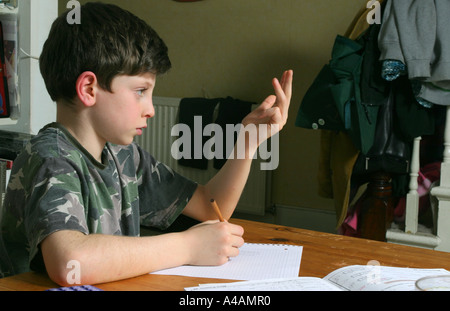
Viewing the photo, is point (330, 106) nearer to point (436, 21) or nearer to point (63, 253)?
point (436, 21)

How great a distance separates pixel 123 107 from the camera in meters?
0.97

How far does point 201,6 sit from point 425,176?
1.72 metres

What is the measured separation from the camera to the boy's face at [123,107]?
97cm

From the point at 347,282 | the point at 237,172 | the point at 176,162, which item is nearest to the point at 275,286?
the point at 347,282

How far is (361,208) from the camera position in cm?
240

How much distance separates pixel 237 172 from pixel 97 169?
0.33 m

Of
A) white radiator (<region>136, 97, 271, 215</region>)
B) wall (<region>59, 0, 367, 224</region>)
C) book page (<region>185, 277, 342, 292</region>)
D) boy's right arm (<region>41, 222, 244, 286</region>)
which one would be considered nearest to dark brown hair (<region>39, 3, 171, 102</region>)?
boy's right arm (<region>41, 222, 244, 286</region>)

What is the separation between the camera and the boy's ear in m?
0.95

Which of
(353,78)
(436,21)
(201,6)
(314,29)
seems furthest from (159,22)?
(436,21)

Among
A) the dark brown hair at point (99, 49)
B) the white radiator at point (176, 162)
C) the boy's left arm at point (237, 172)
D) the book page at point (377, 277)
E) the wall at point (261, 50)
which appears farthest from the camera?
the white radiator at point (176, 162)

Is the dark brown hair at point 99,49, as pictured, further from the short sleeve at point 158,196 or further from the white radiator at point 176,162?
the white radiator at point 176,162

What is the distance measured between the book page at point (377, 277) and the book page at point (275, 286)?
24 mm

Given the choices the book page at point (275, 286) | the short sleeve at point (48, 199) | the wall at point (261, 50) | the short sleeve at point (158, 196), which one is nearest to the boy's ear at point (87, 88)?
the short sleeve at point (48, 199)

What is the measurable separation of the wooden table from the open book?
3 centimetres
